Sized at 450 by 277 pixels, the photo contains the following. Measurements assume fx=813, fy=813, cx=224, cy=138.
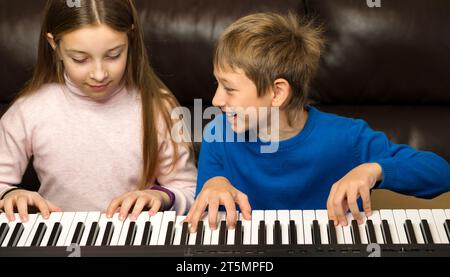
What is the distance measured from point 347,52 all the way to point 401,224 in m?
0.80

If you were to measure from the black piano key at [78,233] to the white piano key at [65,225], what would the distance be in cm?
2

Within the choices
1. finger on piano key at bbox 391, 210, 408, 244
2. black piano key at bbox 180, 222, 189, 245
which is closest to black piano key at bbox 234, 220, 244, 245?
black piano key at bbox 180, 222, 189, 245

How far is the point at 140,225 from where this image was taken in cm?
173

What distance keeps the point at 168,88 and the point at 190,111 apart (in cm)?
10

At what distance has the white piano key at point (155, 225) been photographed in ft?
5.51

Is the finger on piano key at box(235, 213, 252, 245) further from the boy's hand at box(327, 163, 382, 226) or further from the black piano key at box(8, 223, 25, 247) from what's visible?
the black piano key at box(8, 223, 25, 247)

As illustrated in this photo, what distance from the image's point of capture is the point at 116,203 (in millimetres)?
1784

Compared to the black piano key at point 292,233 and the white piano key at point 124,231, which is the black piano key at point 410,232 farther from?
the white piano key at point 124,231

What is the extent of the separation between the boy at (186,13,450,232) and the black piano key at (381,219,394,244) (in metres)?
0.09

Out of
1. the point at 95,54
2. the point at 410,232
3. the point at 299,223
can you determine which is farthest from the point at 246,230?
the point at 95,54

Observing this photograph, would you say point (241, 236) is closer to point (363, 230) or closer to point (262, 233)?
point (262, 233)

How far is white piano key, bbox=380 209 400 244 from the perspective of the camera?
1657 mm

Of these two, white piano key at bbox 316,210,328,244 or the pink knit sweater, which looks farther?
the pink knit sweater
